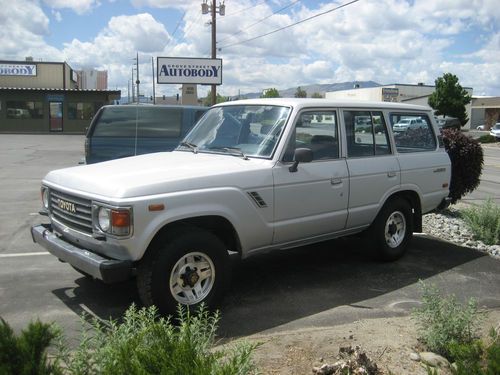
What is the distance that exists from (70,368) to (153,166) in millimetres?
2506

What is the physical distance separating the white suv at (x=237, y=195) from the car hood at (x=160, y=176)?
0.01 meters

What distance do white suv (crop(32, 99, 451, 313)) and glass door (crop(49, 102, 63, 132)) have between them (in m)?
37.9

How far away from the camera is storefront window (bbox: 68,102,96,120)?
40.9 metres

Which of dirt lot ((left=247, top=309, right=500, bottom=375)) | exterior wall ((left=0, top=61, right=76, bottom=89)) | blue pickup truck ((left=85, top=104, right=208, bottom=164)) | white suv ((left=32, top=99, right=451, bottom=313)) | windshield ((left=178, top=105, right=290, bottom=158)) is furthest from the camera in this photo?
exterior wall ((left=0, top=61, right=76, bottom=89))

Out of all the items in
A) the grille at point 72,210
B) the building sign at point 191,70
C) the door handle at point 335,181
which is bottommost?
the grille at point 72,210

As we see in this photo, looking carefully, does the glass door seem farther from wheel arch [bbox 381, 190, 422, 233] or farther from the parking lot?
wheel arch [bbox 381, 190, 422, 233]

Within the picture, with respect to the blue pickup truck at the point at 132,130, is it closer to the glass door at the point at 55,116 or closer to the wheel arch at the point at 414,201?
the wheel arch at the point at 414,201

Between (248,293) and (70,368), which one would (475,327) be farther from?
(70,368)

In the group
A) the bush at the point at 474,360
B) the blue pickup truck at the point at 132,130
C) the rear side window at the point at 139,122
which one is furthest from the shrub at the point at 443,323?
the rear side window at the point at 139,122

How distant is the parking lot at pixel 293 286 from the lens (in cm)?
473

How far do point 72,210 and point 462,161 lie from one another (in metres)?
6.95

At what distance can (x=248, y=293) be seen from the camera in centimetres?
533

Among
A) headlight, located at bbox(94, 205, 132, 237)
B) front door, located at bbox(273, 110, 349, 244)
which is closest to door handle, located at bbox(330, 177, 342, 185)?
front door, located at bbox(273, 110, 349, 244)

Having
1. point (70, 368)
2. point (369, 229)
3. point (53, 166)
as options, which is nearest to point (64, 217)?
point (70, 368)
